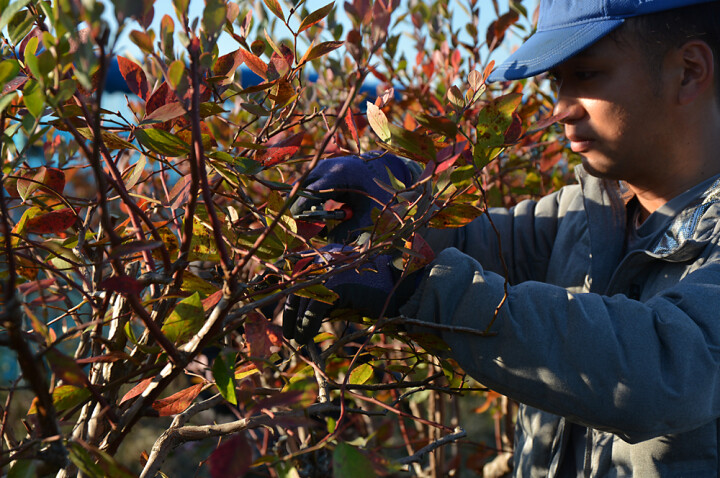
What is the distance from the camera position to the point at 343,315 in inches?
42.6

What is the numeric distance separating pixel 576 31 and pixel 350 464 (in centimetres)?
108

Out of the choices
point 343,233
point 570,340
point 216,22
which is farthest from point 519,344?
point 216,22

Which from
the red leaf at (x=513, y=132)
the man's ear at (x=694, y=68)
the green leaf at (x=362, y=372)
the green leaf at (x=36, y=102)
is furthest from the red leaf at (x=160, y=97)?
the man's ear at (x=694, y=68)

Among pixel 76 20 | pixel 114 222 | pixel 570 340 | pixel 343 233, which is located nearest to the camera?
pixel 76 20

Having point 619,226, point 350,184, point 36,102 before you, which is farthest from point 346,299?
point 619,226

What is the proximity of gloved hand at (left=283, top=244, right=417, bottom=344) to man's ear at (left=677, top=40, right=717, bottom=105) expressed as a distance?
0.82 meters

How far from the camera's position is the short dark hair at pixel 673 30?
1335 millimetres

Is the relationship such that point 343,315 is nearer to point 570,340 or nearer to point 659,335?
point 570,340

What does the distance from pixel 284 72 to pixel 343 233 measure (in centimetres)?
41

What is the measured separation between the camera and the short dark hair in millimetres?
1335

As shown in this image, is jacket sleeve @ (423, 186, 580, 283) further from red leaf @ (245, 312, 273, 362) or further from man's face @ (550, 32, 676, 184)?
red leaf @ (245, 312, 273, 362)

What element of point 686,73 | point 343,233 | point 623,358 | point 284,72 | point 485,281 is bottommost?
point 623,358

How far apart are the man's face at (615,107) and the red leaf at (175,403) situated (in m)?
0.91

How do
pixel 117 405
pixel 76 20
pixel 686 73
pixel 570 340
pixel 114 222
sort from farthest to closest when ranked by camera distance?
pixel 686 73 → pixel 114 222 → pixel 570 340 → pixel 117 405 → pixel 76 20
